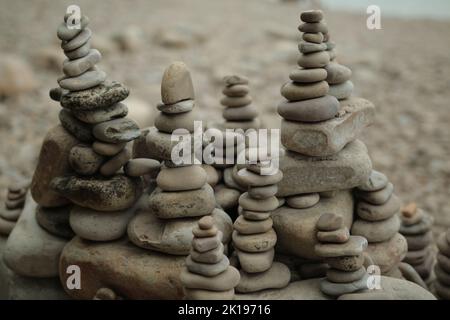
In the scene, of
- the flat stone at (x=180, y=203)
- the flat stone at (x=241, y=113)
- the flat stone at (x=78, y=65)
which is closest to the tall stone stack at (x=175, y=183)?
the flat stone at (x=180, y=203)

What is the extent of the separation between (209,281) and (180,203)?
411 millimetres

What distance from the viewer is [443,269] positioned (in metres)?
2.91

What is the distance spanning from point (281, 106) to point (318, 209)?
0.49 m

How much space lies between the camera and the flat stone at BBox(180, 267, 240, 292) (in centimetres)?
211

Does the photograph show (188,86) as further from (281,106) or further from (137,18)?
(137,18)

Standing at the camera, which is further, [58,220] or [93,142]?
[58,220]

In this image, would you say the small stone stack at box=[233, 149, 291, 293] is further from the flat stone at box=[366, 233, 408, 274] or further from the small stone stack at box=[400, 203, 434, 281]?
the small stone stack at box=[400, 203, 434, 281]

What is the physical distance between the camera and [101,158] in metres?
2.51

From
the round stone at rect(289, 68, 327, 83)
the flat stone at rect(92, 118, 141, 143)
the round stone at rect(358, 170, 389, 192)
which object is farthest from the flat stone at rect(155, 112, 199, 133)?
the round stone at rect(358, 170, 389, 192)

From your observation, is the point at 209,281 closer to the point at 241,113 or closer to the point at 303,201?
the point at 303,201

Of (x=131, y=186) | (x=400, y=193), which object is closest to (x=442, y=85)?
(x=400, y=193)

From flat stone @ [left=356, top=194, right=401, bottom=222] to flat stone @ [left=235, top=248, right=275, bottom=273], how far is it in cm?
57

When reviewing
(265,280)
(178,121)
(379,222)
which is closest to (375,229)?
(379,222)

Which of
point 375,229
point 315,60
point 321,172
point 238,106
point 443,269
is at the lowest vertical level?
point 443,269
